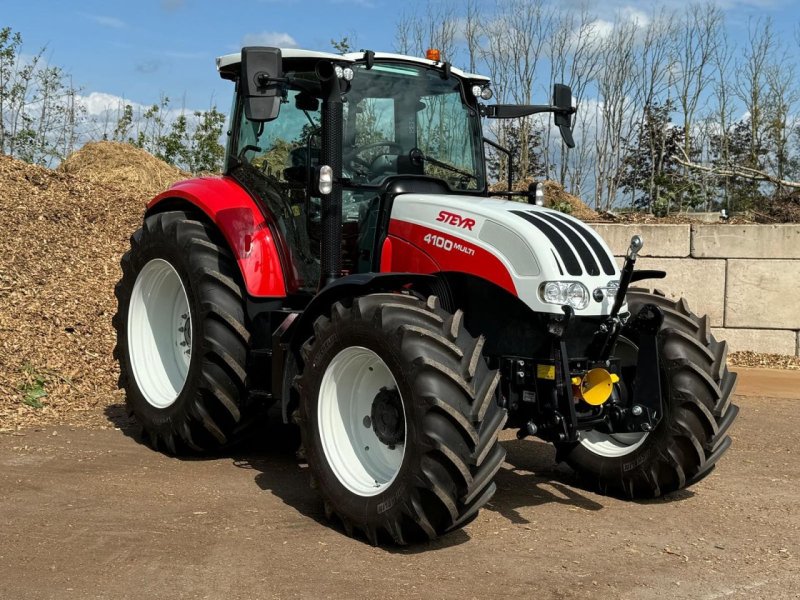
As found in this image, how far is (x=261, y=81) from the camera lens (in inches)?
197

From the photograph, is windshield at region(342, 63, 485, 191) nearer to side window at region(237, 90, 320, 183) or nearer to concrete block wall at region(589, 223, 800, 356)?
side window at region(237, 90, 320, 183)

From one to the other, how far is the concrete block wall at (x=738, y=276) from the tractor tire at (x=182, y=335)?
21.2 feet

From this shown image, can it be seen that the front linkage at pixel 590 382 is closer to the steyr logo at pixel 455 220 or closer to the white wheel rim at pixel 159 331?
the steyr logo at pixel 455 220

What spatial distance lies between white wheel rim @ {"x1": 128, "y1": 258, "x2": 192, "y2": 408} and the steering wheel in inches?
73.6

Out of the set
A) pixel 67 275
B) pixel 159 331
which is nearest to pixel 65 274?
pixel 67 275

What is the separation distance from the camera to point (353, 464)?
5.20 meters

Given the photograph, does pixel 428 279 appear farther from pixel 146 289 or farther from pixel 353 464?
pixel 146 289

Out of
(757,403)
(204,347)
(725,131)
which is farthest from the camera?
(725,131)

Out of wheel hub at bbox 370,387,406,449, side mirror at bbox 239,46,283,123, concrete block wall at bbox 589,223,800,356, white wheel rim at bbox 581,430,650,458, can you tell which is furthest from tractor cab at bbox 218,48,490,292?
concrete block wall at bbox 589,223,800,356

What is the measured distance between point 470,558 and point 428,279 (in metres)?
1.55

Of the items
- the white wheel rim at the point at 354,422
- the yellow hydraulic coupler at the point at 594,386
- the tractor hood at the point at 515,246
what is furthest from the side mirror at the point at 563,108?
the white wheel rim at the point at 354,422

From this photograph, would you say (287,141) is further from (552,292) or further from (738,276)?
(738,276)

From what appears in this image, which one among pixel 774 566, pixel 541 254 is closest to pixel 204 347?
pixel 541 254

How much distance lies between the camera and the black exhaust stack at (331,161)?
5664 mm
